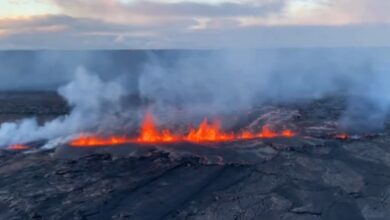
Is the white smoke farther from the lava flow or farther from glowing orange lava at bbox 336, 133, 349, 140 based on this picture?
glowing orange lava at bbox 336, 133, 349, 140

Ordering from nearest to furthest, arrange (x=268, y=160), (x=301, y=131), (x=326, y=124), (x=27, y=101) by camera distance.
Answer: (x=268, y=160)
(x=301, y=131)
(x=326, y=124)
(x=27, y=101)

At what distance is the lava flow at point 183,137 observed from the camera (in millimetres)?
24141

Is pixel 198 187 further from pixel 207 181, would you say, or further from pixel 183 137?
pixel 183 137

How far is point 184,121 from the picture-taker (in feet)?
94.6

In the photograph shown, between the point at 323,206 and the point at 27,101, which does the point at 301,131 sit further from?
the point at 27,101

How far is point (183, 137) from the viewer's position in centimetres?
2475

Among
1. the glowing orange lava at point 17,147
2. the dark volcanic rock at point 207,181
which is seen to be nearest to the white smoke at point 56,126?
→ the glowing orange lava at point 17,147

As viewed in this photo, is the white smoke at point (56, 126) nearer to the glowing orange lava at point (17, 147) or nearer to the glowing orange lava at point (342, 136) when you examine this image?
the glowing orange lava at point (17, 147)

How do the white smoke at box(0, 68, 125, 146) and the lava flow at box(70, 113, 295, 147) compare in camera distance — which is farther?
the white smoke at box(0, 68, 125, 146)

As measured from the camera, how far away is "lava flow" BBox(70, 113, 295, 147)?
24.1 meters

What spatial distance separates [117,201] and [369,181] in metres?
10.7

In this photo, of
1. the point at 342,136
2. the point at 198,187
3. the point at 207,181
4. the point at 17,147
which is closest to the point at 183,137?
the point at 207,181

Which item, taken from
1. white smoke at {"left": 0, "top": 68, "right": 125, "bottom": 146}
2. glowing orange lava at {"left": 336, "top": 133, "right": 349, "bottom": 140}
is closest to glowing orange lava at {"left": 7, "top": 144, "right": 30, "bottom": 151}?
white smoke at {"left": 0, "top": 68, "right": 125, "bottom": 146}

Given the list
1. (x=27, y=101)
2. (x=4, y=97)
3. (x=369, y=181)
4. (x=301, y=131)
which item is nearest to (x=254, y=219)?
A: (x=369, y=181)
